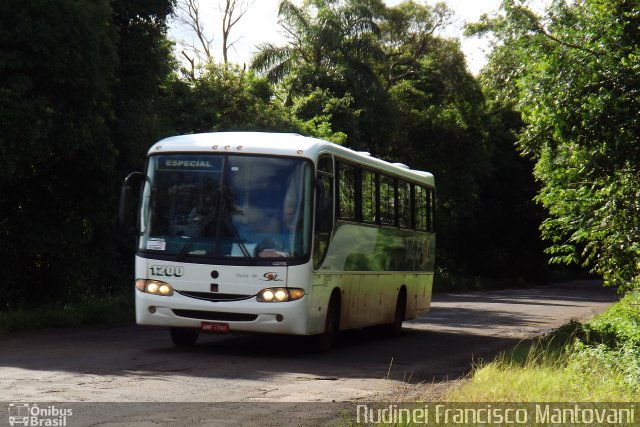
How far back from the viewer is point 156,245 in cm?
1614

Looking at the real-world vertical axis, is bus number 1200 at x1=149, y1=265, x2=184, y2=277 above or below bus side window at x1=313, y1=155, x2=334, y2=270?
below

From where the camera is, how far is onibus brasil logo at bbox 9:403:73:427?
30.4ft

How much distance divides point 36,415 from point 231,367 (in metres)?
4.94

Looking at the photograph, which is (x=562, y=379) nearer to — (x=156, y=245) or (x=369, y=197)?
(x=156, y=245)

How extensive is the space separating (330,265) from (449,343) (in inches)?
165

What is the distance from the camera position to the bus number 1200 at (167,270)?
15945 millimetres

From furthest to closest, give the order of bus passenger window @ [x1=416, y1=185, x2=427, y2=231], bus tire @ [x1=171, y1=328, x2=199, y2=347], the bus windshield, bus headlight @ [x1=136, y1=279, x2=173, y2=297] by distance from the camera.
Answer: bus passenger window @ [x1=416, y1=185, x2=427, y2=231]
bus tire @ [x1=171, y1=328, x2=199, y2=347]
bus headlight @ [x1=136, y1=279, x2=173, y2=297]
the bus windshield

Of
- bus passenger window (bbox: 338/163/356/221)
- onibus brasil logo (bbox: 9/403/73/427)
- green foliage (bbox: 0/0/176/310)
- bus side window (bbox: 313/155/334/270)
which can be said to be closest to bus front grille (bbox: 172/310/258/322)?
bus side window (bbox: 313/155/334/270)

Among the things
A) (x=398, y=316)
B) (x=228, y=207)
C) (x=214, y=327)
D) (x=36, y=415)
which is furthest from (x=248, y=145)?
(x=36, y=415)

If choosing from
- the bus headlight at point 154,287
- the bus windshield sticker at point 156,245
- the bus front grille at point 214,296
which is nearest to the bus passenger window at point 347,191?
the bus front grille at point 214,296

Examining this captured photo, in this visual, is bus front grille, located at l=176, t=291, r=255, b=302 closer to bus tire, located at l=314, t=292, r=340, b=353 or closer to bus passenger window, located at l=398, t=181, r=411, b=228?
bus tire, located at l=314, t=292, r=340, b=353

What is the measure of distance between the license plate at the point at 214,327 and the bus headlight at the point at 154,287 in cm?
65

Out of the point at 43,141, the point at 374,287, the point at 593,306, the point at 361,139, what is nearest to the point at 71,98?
the point at 43,141

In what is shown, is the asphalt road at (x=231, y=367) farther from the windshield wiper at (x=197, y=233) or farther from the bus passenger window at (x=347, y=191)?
the bus passenger window at (x=347, y=191)
